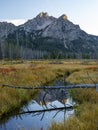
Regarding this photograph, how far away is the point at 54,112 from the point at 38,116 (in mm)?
1192

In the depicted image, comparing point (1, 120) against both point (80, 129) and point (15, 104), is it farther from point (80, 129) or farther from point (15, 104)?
point (80, 129)

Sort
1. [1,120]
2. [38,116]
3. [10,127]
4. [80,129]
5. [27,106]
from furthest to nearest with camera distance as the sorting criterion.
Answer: [27,106] → [38,116] → [1,120] → [10,127] → [80,129]

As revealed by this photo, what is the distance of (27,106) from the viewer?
2178 cm

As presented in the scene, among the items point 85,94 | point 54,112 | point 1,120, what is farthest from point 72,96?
point 1,120

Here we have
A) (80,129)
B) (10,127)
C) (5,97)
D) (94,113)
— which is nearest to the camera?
(80,129)

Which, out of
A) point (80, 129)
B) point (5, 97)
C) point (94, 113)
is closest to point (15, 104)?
point (5, 97)

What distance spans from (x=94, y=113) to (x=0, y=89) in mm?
9610

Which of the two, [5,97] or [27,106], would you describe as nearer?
[5,97]

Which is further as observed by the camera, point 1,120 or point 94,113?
point 1,120

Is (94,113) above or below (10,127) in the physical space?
above

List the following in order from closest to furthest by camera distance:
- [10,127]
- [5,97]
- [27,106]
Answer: [10,127]
[5,97]
[27,106]

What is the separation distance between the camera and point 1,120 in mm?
17688

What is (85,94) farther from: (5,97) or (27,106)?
(5,97)

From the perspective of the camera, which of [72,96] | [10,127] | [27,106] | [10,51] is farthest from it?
[10,51]
